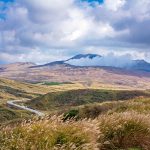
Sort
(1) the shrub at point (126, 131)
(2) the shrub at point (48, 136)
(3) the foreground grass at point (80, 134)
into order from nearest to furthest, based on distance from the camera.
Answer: (2) the shrub at point (48, 136) < (3) the foreground grass at point (80, 134) < (1) the shrub at point (126, 131)

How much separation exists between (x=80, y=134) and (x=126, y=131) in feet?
11.5

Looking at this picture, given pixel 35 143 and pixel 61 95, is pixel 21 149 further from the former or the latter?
pixel 61 95

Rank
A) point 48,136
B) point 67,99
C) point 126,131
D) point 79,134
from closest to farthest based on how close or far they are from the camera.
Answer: point 48,136 → point 79,134 → point 126,131 → point 67,99

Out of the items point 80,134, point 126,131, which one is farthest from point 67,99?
point 80,134

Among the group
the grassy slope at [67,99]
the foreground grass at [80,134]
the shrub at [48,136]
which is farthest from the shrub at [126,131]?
the grassy slope at [67,99]

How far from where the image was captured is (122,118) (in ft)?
52.2

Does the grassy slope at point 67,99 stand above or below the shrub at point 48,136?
below

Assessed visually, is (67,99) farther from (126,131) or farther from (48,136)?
(48,136)

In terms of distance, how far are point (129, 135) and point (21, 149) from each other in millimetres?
6129

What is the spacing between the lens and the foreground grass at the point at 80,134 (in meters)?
11.0

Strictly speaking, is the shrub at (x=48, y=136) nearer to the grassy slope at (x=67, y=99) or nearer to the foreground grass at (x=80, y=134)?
the foreground grass at (x=80, y=134)

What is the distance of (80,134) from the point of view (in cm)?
1251

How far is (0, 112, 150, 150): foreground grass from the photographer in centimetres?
1099

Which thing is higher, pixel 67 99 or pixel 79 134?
pixel 79 134
